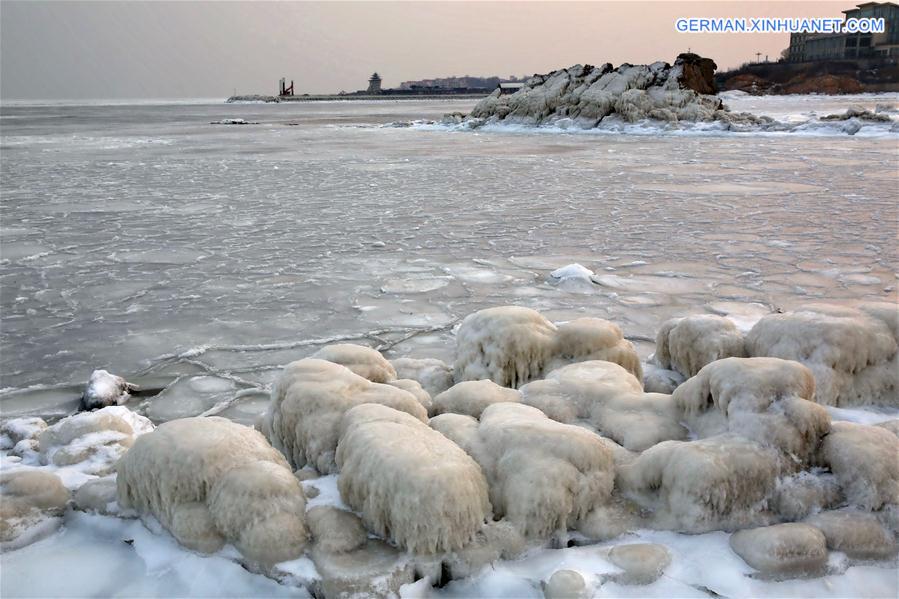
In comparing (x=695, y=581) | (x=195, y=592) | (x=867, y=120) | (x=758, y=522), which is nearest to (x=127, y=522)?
(x=195, y=592)

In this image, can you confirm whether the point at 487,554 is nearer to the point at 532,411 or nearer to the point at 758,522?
the point at 532,411

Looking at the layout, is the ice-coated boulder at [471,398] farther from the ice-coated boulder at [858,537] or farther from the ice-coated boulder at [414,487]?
the ice-coated boulder at [858,537]

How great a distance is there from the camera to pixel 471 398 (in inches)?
118

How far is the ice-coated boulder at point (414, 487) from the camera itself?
2.13 meters

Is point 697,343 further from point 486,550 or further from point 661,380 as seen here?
point 486,550

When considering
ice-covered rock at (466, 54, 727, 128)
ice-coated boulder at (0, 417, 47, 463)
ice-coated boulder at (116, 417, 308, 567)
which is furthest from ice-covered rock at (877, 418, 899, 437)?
ice-covered rock at (466, 54, 727, 128)

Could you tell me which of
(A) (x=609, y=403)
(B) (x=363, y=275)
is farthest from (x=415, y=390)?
(B) (x=363, y=275)

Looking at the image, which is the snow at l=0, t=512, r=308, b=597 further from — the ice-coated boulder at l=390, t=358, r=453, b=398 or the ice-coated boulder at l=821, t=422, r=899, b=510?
the ice-coated boulder at l=821, t=422, r=899, b=510

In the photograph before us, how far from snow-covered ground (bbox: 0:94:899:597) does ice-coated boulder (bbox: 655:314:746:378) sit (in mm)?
552

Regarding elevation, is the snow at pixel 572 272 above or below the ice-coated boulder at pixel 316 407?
above

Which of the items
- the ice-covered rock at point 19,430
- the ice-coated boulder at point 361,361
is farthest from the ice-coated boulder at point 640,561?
the ice-covered rock at point 19,430

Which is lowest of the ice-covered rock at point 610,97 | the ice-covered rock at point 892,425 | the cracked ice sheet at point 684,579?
the cracked ice sheet at point 684,579

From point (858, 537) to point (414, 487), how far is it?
1387mm

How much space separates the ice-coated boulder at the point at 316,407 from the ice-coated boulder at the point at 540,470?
411 millimetres
